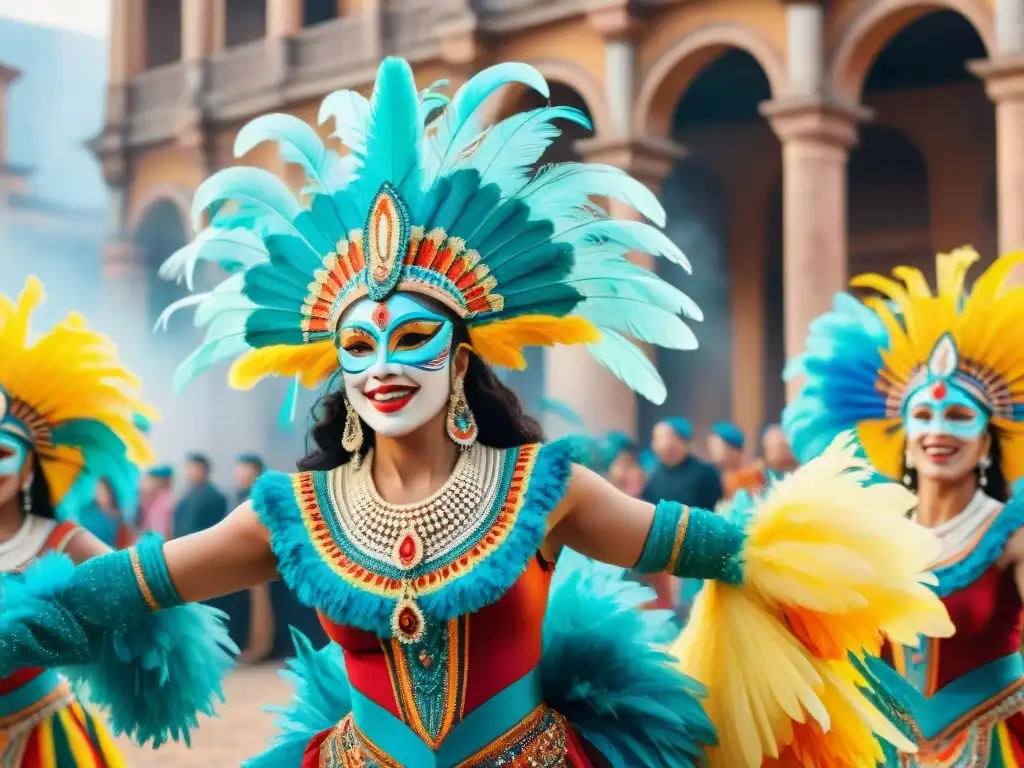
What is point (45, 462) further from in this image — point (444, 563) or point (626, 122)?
point (626, 122)

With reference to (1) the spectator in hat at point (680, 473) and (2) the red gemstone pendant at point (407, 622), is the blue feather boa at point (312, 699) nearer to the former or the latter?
(2) the red gemstone pendant at point (407, 622)

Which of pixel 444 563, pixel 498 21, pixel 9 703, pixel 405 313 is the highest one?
pixel 498 21

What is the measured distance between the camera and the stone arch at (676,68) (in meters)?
14.1

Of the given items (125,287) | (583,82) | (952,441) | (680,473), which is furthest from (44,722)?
(125,287)

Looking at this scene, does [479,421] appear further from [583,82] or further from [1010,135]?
[583,82]

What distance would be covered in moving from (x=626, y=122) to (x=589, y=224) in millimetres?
11657

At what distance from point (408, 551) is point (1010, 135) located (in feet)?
31.1

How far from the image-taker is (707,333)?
18297mm

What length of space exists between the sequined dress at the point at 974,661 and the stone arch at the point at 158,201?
58.3 feet

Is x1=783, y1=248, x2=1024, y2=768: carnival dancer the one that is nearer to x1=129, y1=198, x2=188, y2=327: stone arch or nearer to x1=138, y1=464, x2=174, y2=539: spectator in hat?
x1=138, y1=464, x2=174, y2=539: spectator in hat

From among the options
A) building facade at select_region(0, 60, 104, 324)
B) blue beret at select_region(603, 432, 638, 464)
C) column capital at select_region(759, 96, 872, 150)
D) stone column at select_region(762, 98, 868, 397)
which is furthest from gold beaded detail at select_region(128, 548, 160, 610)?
building facade at select_region(0, 60, 104, 324)

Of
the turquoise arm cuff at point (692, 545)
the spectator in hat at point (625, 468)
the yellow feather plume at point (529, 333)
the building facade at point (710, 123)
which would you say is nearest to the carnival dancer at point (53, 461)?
the yellow feather plume at point (529, 333)

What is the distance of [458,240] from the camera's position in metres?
3.31

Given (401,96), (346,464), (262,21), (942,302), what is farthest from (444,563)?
Answer: (262,21)
